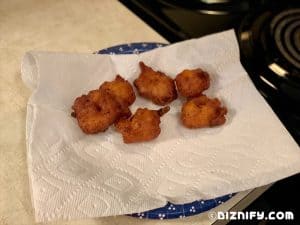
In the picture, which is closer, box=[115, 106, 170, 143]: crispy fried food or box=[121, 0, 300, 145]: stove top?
box=[115, 106, 170, 143]: crispy fried food

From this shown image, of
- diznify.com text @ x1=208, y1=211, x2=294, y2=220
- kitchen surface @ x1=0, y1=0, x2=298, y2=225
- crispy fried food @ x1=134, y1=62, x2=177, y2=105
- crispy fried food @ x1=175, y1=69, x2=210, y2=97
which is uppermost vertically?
crispy fried food @ x1=175, y1=69, x2=210, y2=97

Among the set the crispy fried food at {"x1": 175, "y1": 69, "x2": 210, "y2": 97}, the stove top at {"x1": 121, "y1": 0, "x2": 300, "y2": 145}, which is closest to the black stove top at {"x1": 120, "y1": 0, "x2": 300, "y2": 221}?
the stove top at {"x1": 121, "y1": 0, "x2": 300, "y2": 145}

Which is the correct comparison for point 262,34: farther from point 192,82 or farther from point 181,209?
point 181,209

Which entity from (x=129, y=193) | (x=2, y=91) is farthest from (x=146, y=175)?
(x=2, y=91)

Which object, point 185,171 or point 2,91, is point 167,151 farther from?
point 2,91

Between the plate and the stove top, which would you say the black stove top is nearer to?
the stove top
